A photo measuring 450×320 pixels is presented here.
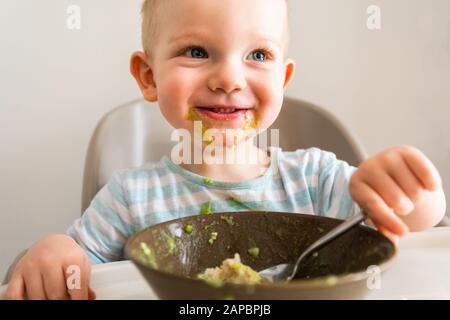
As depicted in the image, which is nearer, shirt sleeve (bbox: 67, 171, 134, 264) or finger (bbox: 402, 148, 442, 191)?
finger (bbox: 402, 148, 442, 191)

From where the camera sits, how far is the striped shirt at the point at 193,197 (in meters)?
0.90

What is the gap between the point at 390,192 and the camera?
62 centimetres

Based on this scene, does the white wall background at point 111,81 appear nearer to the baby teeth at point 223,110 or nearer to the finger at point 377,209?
the baby teeth at point 223,110

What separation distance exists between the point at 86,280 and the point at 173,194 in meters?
0.30

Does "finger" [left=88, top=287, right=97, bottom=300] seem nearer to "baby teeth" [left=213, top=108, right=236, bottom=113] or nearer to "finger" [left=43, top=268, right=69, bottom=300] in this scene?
"finger" [left=43, top=268, right=69, bottom=300]

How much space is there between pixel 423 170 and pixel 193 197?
1.40 feet

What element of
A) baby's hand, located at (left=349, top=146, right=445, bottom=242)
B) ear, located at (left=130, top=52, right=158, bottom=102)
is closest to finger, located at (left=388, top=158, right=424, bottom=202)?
baby's hand, located at (left=349, top=146, right=445, bottom=242)

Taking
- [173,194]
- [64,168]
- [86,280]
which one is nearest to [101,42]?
[64,168]

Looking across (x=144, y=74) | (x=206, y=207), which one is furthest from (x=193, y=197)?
(x=144, y=74)

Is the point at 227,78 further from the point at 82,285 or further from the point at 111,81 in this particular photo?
A: the point at 111,81

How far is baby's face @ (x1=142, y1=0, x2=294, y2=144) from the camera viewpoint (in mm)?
840

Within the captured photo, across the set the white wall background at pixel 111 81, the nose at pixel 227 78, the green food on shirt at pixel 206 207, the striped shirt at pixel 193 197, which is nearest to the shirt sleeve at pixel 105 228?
the striped shirt at pixel 193 197

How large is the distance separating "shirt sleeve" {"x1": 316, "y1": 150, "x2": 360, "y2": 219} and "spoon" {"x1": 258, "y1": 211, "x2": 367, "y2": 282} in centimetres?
26

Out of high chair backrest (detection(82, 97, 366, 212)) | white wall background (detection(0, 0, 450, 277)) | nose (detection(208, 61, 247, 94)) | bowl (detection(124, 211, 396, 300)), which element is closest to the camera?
bowl (detection(124, 211, 396, 300))
